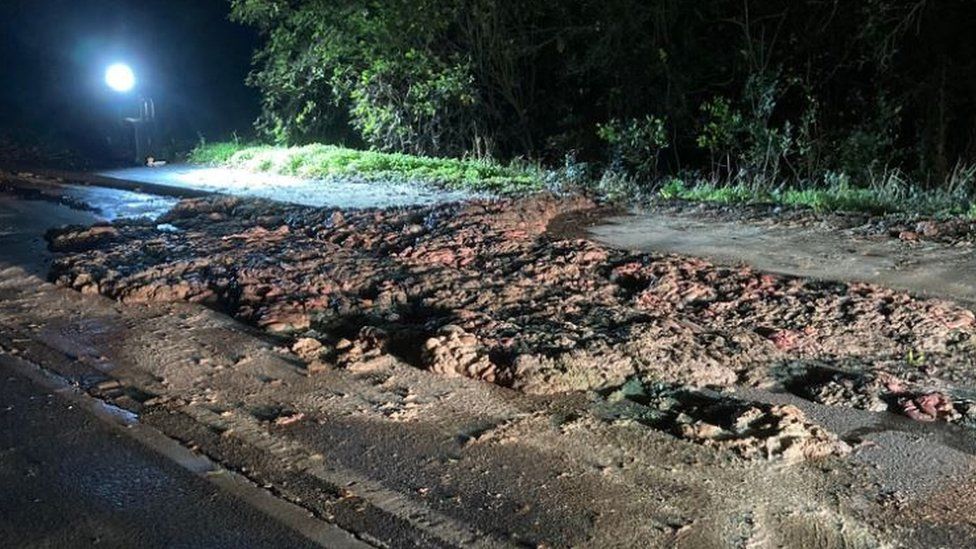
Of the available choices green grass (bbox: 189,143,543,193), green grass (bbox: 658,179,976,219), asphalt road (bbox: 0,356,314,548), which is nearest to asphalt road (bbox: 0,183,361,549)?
asphalt road (bbox: 0,356,314,548)

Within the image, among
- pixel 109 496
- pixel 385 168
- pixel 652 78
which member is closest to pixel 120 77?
pixel 385 168

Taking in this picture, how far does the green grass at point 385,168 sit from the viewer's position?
13.4 m

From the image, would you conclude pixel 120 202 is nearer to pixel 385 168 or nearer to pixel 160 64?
pixel 385 168

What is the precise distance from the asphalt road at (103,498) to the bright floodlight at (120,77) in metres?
16.1

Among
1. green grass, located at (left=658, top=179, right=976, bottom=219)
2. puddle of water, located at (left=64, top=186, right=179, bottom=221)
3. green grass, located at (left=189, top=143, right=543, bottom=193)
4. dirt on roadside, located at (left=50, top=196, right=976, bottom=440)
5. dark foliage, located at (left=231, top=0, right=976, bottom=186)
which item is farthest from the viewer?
green grass, located at (left=189, top=143, right=543, bottom=193)

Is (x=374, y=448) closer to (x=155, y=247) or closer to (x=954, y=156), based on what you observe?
(x=155, y=247)

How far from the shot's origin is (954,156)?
43.7 feet

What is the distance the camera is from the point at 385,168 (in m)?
15.1

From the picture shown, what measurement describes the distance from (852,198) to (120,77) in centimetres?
1544

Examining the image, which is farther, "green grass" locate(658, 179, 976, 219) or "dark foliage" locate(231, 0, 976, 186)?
"dark foliage" locate(231, 0, 976, 186)

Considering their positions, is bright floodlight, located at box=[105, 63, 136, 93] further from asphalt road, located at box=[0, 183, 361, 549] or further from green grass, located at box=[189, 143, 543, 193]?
asphalt road, located at box=[0, 183, 361, 549]

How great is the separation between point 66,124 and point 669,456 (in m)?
27.4

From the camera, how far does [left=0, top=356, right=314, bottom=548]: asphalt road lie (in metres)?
3.59

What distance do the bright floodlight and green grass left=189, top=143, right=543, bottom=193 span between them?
2738mm
